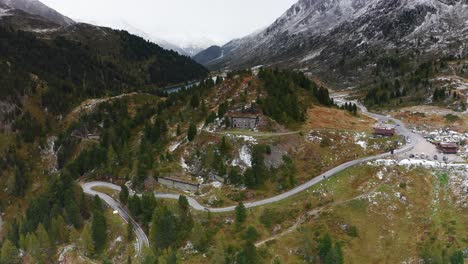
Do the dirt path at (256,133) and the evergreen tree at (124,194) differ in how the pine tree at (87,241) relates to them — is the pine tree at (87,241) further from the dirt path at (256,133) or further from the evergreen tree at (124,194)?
the dirt path at (256,133)

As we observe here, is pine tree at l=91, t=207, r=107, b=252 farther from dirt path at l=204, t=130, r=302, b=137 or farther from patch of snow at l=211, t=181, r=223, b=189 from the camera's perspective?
dirt path at l=204, t=130, r=302, b=137

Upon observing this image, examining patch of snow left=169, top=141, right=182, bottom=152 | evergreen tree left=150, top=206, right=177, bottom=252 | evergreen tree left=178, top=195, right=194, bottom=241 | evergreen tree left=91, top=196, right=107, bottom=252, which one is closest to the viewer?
evergreen tree left=150, top=206, right=177, bottom=252

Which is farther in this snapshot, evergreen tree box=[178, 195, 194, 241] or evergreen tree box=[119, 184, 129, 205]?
evergreen tree box=[119, 184, 129, 205]

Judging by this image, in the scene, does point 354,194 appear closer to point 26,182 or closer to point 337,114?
point 337,114

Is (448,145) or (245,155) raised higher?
(448,145)

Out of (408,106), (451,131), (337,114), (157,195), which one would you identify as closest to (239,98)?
(337,114)

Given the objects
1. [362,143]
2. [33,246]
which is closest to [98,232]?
[33,246]

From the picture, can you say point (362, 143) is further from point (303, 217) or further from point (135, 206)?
point (135, 206)

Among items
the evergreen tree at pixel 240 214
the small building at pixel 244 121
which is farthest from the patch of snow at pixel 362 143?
the evergreen tree at pixel 240 214

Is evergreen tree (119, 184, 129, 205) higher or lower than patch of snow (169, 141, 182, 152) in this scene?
lower

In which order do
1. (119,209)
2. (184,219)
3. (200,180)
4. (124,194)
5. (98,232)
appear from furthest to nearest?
(200,180) → (124,194) → (119,209) → (98,232) → (184,219)

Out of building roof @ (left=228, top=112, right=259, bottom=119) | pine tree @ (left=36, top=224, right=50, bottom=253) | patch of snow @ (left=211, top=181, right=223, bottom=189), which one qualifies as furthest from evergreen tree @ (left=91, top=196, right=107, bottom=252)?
building roof @ (left=228, top=112, right=259, bottom=119)
